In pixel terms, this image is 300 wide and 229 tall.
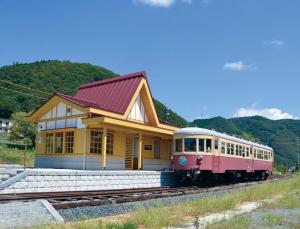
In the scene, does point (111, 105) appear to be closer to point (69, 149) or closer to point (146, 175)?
point (69, 149)

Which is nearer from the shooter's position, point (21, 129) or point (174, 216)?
point (174, 216)

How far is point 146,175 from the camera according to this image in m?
18.5

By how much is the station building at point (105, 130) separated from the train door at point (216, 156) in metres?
3.53

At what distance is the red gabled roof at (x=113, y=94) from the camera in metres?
20.0

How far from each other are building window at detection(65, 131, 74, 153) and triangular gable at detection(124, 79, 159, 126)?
3.54 meters

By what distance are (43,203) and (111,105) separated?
39.2 feet

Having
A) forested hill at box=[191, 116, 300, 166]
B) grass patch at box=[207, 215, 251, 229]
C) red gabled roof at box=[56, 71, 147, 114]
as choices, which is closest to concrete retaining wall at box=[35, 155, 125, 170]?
red gabled roof at box=[56, 71, 147, 114]

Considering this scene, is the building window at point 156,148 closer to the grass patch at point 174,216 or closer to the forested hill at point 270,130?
the grass patch at point 174,216

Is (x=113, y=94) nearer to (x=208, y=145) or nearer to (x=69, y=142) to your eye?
(x=69, y=142)

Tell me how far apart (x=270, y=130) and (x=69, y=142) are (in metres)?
120

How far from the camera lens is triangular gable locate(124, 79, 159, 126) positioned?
21156 millimetres

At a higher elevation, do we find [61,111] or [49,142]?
[61,111]

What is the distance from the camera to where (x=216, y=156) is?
62.8ft

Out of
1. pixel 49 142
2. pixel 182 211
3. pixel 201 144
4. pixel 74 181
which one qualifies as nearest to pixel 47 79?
pixel 49 142
